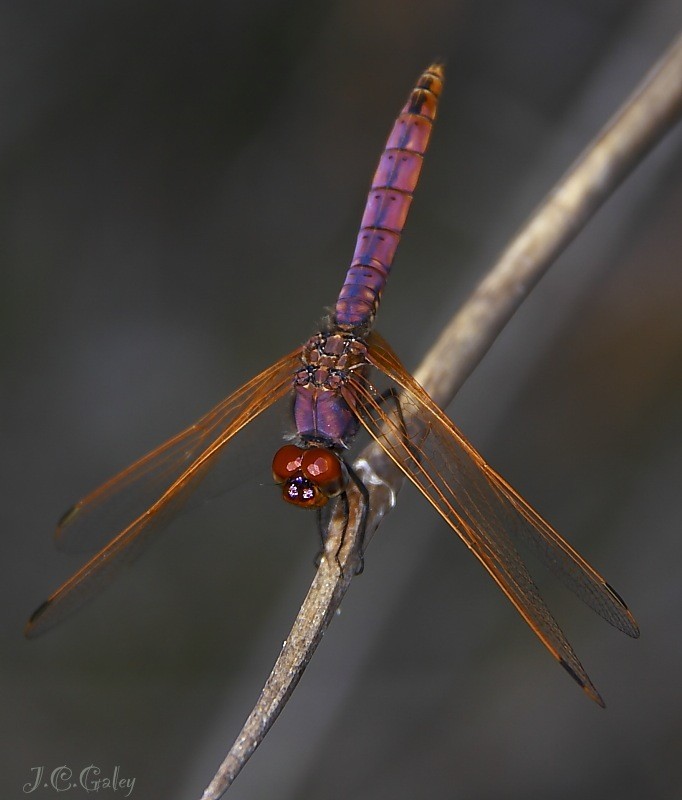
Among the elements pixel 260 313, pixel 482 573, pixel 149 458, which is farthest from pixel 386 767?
pixel 260 313

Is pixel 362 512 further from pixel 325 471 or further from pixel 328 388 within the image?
pixel 328 388

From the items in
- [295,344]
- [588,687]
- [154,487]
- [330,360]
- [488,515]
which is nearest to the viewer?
[588,687]

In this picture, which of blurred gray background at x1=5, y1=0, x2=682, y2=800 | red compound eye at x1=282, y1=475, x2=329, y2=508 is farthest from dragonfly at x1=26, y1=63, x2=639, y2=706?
blurred gray background at x1=5, y1=0, x2=682, y2=800

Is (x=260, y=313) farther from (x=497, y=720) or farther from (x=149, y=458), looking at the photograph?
(x=497, y=720)

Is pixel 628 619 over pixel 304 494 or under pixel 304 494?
over

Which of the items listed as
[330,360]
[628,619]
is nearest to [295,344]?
[330,360]

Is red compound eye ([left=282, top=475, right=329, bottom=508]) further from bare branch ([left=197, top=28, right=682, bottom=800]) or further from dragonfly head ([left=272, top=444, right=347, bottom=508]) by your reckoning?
bare branch ([left=197, top=28, right=682, bottom=800])

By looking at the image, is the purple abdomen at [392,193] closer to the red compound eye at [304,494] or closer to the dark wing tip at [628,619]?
the red compound eye at [304,494]
